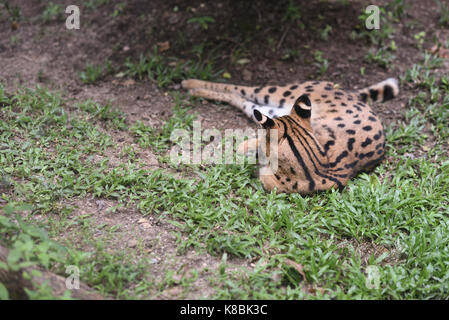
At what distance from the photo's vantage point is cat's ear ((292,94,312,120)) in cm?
462

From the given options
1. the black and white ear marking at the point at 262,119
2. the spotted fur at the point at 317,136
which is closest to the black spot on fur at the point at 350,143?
the spotted fur at the point at 317,136

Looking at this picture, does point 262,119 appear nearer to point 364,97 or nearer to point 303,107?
point 303,107

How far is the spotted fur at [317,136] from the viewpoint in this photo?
4438 millimetres

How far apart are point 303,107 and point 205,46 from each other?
258 cm

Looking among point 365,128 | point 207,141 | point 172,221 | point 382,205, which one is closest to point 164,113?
point 207,141

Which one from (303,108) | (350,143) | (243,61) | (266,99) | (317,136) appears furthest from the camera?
(243,61)

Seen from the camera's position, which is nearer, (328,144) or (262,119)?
(262,119)

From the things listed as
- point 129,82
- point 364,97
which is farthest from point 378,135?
point 129,82

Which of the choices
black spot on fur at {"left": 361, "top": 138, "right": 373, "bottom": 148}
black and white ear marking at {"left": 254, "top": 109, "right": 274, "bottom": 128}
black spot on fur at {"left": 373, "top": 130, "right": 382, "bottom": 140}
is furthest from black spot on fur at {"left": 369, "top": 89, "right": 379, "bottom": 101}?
black and white ear marking at {"left": 254, "top": 109, "right": 274, "bottom": 128}

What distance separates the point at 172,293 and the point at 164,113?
2.82m

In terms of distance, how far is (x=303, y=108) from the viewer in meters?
4.61

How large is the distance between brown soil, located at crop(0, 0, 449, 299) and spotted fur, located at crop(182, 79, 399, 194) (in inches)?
26.2

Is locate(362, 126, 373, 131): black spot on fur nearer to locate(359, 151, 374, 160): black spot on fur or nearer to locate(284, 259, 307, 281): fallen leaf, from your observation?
locate(359, 151, 374, 160): black spot on fur

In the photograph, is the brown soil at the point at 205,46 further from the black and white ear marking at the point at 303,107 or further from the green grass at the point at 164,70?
the black and white ear marking at the point at 303,107
